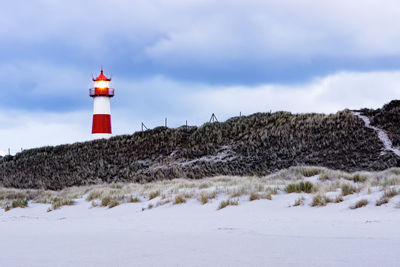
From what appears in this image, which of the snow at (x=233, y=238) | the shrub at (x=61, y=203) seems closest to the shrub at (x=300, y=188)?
the snow at (x=233, y=238)

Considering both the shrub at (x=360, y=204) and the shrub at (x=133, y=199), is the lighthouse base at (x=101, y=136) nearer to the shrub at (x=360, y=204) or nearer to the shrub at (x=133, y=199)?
the shrub at (x=133, y=199)

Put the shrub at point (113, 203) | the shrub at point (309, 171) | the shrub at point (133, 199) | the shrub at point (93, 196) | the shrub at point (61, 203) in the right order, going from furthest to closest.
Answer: the shrub at point (309, 171), the shrub at point (93, 196), the shrub at point (61, 203), the shrub at point (133, 199), the shrub at point (113, 203)

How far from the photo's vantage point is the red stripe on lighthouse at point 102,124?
43594 mm

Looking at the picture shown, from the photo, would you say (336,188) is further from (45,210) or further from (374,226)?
(45,210)

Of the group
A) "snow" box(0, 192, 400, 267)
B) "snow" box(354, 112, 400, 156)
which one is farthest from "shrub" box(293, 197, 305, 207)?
"snow" box(354, 112, 400, 156)

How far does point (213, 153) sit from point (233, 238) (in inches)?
1100

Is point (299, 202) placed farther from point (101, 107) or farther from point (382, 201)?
point (101, 107)

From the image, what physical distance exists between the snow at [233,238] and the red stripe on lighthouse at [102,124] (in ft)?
113

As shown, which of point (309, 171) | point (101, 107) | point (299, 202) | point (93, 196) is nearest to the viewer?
point (299, 202)

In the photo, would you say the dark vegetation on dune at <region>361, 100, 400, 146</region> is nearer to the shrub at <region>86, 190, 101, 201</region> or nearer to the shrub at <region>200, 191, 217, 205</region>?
the shrub at <region>86, 190, 101, 201</region>

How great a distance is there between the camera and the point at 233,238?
232 inches

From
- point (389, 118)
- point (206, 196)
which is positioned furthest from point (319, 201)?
point (389, 118)

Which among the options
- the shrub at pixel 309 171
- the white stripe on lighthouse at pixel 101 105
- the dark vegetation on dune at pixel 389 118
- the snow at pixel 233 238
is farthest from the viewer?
the white stripe on lighthouse at pixel 101 105

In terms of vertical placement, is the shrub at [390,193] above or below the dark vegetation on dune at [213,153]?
below
